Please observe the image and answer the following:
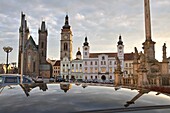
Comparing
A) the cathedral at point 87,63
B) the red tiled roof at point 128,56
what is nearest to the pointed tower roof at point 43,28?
the cathedral at point 87,63

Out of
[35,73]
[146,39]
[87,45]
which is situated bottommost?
[35,73]

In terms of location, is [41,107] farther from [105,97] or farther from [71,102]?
[105,97]

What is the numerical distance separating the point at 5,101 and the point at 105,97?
900mm

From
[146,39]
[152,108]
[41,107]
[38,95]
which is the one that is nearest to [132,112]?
[152,108]

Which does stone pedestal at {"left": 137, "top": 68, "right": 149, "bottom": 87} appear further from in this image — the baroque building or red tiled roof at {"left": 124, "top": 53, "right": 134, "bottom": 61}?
red tiled roof at {"left": 124, "top": 53, "right": 134, "bottom": 61}

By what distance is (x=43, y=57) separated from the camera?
8538 cm

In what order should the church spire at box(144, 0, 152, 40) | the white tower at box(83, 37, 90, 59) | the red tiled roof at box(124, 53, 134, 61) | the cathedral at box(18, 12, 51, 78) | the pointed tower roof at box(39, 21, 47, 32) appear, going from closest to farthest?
the church spire at box(144, 0, 152, 40) < the cathedral at box(18, 12, 51, 78) < the red tiled roof at box(124, 53, 134, 61) < the white tower at box(83, 37, 90, 59) < the pointed tower roof at box(39, 21, 47, 32)

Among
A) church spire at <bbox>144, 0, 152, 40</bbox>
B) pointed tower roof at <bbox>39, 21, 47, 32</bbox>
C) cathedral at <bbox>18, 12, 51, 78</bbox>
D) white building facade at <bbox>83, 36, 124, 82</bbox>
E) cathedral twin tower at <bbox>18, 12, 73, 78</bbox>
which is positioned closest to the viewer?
church spire at <bbox>144, 0, 152, 40</bbox>

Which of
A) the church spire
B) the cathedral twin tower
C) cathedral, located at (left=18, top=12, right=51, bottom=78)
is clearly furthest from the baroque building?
the cathedral twin tower

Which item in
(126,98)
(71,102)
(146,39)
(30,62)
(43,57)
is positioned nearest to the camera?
(71,102)

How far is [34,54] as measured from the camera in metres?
79.3

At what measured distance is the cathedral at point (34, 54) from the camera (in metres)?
76.6

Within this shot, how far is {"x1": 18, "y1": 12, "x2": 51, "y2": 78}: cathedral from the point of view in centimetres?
7656

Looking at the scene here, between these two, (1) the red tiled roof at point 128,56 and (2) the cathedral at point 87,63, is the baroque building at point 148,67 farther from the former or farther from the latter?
(1) the red tiled roof at point 128,56
